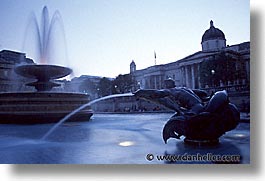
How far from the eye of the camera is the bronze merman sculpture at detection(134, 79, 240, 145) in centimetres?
284

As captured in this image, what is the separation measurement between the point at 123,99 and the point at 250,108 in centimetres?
291

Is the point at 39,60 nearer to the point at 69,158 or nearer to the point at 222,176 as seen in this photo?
the point at 69,158

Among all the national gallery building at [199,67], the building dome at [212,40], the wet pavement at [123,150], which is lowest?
the wet pavement at [123,150]

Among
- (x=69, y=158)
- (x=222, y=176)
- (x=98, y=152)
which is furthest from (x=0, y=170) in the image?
(x=222, y=176)

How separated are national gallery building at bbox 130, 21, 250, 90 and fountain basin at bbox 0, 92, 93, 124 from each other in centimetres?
232

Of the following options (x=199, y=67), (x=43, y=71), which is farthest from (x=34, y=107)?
(x=199, y=67)

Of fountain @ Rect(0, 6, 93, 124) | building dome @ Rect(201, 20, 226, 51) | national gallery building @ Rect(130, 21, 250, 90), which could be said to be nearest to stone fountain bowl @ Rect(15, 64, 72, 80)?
fountain @ Rect(0, 6, 93, 124)

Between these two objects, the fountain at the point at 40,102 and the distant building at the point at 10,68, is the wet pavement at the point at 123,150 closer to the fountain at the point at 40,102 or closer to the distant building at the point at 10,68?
the distant building at the point at 10,68

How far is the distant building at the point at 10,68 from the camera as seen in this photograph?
A: 4.64 metres

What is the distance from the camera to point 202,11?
3488mm

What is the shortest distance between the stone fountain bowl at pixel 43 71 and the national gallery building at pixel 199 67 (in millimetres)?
2103

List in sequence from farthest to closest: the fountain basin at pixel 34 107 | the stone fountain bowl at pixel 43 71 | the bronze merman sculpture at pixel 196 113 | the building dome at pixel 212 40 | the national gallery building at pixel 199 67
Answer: the fountain basin at pixel 34 107 → the stone fountain bowl at pixel 43 71 → the building dome at pixel 212 40 → the national gallery building at pixel 199 67 → the bronze merman sculpture at pixel 196 113

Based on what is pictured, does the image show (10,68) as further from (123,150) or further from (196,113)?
(196,113)

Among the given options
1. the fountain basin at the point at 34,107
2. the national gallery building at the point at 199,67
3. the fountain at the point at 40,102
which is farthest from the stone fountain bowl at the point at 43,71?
the national gallery building at the point at 199,67
